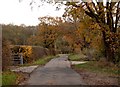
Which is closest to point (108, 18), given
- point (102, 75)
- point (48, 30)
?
point (102, 75)

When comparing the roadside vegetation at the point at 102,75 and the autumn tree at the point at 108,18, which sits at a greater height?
the autumn tree at the point at 108,18

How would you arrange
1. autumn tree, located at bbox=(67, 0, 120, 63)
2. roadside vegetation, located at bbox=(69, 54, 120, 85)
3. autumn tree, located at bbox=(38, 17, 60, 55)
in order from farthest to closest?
autumn tree, located at bbox=(38, 17, 60, 55) → autumn tree, located at bbox=(67, 0, 120, 63) → roadside vegetation, located at bbox=(69, 54, 120, 85)

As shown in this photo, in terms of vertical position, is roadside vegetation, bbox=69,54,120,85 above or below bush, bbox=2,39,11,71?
below

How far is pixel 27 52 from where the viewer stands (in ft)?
103

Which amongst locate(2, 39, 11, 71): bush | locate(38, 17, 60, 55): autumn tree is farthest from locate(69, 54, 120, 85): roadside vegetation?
locate(38, 17, 60, 55): autumn tree

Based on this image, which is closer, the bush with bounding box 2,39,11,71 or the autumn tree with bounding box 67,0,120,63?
the bush with bounding box 2,39,11,71

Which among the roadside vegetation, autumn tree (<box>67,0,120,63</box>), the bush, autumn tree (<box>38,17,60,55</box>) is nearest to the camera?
the roadside vegetation

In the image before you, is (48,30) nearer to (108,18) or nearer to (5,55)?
(108,18)

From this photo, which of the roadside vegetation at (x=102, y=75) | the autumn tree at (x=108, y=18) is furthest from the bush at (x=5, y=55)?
the autumn tree at (x=108, y=18)

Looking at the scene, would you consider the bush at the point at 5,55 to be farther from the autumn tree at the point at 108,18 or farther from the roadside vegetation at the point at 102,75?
the autumn tree at the point at 108,18

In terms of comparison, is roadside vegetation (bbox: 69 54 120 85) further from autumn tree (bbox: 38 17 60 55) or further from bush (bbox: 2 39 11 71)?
autumn tree (bbox: 38 17 60 55)

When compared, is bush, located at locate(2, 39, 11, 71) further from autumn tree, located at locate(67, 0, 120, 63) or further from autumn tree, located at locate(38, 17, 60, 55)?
autumn tree, located at locate(38, 17, 60, 55)

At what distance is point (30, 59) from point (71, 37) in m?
Answer: 27.3

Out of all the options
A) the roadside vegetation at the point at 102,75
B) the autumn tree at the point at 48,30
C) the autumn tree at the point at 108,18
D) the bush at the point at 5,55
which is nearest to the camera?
the roadside vegetation at the point at 102,75
